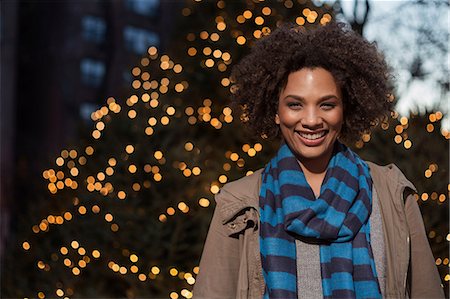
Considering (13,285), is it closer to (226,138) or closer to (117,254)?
(117,254)

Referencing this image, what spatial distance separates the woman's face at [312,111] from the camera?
7.20 ft

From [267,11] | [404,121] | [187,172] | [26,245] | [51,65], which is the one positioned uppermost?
[51,65]

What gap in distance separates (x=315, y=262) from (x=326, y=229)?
124 millimetres

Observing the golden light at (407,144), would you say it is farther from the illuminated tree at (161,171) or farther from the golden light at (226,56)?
the golden light at (226,56)

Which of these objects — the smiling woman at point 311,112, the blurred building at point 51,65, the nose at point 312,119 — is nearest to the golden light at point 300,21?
the smiling woman at point 311,112

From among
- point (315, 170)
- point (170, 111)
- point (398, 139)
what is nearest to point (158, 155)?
point (170, 111)

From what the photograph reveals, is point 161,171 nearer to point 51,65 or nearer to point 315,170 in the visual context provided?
point 315,170

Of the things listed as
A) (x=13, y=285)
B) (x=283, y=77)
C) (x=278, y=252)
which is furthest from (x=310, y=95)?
(x=13, y=285)

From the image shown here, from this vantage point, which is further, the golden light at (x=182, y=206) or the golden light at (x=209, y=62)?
the golden light at (x=209, y=62)

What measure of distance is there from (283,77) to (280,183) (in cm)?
37

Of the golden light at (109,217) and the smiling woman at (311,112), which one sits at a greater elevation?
the golden light at (109,217)

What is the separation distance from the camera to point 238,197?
2234mm

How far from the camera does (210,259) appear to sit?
222 centimetres

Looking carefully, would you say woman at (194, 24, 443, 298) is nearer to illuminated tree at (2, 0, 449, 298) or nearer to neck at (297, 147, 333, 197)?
neck at (297, 147, 333, 197)
